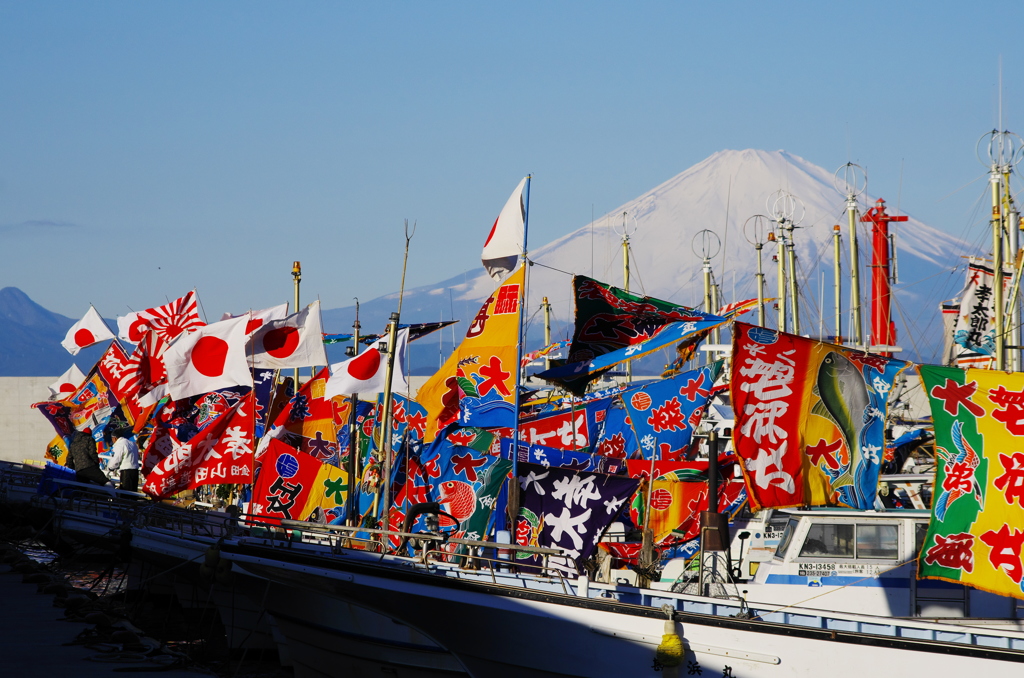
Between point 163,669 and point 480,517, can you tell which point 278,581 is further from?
point 480,517

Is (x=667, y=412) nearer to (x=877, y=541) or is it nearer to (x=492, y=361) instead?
(x=492, y=361)

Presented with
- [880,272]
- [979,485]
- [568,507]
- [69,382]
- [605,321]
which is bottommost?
[568,507]

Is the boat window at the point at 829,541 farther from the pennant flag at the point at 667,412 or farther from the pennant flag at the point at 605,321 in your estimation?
the pennant flag at the point at 667,412

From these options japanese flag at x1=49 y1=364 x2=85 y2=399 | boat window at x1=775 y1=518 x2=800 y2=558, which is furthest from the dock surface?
japanese flag at x1=49 y1=364 x2=85 y2=399

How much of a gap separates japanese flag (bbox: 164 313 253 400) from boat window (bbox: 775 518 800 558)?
9074 mm

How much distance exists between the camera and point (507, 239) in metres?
17.4

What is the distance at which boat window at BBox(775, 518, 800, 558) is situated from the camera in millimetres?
15547

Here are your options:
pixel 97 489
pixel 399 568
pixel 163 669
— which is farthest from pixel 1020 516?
pixel 97 489

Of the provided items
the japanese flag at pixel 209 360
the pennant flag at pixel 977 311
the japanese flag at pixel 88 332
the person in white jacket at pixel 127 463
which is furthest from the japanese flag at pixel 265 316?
the pennant flag at pixel 977 311

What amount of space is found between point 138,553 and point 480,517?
5875mm

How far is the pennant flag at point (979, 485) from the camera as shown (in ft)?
39.9

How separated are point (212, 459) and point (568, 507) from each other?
7.26 m

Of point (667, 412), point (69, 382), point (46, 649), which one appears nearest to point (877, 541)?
point (667, 412)

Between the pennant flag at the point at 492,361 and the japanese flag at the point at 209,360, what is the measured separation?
439cm
